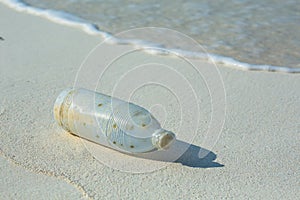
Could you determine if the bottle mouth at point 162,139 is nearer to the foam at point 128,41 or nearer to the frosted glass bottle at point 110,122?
the frosted glass bottle at point 110,122

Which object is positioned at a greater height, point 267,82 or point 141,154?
point 141,154

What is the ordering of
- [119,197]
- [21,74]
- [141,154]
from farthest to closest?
[21,74] → [141,154] → [119,197]

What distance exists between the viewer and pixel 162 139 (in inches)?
78.2

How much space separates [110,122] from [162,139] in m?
0.23

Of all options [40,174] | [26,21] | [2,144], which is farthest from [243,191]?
[26,21]

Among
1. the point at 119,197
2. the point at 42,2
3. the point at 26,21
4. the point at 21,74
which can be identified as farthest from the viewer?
the point at 42,2

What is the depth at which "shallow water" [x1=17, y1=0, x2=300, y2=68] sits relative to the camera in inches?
136

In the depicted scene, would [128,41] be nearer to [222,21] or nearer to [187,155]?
[222,21]

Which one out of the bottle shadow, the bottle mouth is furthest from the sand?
the bottle mouth

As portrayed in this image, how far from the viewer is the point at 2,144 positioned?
2227 mm

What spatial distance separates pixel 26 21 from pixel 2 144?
1.72 m

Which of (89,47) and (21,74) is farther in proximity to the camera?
(89,47)

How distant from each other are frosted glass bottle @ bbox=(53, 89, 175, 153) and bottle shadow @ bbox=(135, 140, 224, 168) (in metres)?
0.08

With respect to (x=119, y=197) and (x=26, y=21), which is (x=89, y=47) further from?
(x=119, y=197)
